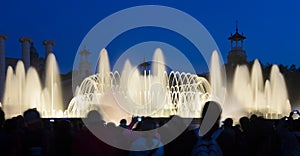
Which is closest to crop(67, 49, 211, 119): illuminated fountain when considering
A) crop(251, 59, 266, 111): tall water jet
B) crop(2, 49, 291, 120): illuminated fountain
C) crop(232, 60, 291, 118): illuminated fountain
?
crop(2, 49, 291, 120): illuminated fountain

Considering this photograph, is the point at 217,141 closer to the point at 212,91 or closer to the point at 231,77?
the point at 212,91

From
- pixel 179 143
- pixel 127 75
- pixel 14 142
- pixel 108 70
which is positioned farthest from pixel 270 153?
pixel 108 70

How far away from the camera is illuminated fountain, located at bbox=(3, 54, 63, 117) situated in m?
35.9

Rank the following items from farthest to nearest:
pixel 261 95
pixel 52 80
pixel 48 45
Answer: pixel 48 45, pixel 52 80, pixel 261 95

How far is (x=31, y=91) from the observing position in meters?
36.7

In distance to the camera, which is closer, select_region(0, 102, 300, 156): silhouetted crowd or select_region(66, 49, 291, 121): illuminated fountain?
select_region(0, 102, 300, 156): silhouetted crowd

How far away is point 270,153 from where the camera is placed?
20.3 feet

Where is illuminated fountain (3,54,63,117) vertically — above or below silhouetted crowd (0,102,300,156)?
A: above

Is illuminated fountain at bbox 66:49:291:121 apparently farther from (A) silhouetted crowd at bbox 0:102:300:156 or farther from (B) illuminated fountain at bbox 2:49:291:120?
(A) silhouetted crowd at bbox 0:102:300:156

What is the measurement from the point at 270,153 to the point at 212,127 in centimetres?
123

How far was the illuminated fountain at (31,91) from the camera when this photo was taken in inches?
1415

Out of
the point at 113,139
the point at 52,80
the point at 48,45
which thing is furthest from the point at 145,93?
the point at 113,139

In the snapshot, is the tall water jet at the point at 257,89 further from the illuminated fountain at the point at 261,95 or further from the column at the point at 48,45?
the column at the point at 48,45

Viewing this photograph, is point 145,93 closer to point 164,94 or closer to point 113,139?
point 164,94
